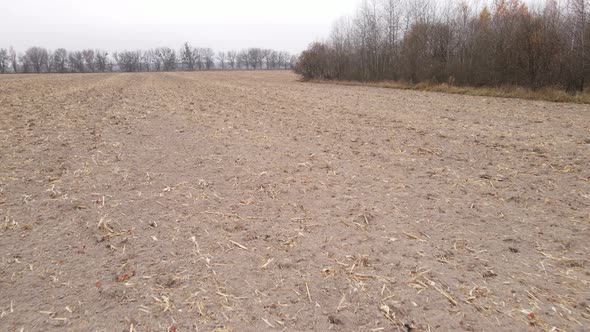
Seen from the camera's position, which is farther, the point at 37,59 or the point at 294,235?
the point at 37,59

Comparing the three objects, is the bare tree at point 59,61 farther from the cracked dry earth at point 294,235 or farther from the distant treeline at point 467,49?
the cracked dry earth at point 294,235

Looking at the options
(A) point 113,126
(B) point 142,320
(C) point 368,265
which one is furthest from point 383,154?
(A) point 113,126

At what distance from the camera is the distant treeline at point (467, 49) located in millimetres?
18141

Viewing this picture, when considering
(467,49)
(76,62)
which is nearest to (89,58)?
(76,62)

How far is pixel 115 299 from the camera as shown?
103 inches

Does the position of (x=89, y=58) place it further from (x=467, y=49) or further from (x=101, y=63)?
(x=467, y=49)

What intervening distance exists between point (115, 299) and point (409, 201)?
3575 millimetres

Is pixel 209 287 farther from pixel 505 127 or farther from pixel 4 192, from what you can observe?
pixel 505 127

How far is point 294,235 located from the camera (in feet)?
11.9

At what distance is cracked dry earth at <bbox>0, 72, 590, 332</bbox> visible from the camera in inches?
98.7

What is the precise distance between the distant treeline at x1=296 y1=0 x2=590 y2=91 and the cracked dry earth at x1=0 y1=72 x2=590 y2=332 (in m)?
14.6

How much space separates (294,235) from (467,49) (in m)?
26.8

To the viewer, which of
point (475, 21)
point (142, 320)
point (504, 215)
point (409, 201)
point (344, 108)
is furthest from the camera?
point (475, 21)

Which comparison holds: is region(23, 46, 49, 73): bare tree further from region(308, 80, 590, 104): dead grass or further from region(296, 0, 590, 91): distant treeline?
region(308, 80, 590, 104): dead grass
